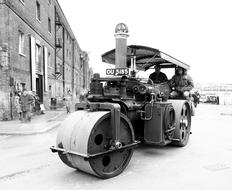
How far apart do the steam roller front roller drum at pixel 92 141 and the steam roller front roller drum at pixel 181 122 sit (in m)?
1.81

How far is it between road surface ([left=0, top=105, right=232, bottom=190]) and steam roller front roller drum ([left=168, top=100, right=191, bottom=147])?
21 centimetres

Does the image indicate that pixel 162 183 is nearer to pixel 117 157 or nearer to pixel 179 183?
pixel 179 183

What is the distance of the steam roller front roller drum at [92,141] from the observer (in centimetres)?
345

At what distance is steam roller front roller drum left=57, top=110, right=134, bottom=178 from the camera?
11.3 feet

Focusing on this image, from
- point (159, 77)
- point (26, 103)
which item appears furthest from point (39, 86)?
point (159, 77)

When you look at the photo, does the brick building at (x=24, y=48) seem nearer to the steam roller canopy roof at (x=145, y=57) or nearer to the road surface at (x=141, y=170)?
the road surface at (x=141, y=170)

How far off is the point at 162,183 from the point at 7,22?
9788 mm

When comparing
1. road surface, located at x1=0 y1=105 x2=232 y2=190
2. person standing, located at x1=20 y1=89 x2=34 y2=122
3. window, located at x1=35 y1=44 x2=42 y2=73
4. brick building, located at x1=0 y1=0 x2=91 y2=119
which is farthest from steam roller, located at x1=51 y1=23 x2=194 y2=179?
window, located at x1=35 y1=44 x2=42 y2=73

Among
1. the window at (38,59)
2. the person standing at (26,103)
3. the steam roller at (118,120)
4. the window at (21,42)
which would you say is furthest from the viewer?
the window at (38,59)

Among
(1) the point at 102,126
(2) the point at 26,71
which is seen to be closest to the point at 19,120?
(2) the point at 26,71

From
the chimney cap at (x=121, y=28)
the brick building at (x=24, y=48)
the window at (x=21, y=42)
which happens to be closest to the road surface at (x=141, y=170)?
the chimney cap at (x=121, y=28)

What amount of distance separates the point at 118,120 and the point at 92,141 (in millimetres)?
543

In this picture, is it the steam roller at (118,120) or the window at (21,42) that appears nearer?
the steam roller at (118,120)

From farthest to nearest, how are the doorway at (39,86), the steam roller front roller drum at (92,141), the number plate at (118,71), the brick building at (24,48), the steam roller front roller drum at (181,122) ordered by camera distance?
1. the doorway at (39,86)
2. the brick building at (24,48)
3. the steam roller front roller drum at (181,122)
4. the number plate at (118,71)
5. the steam roller front roller drum at (92,141)
